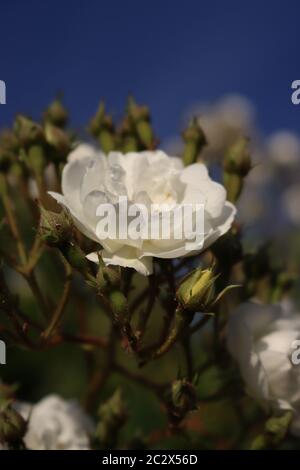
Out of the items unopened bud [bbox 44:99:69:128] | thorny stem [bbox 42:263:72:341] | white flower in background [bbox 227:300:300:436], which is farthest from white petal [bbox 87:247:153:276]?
unopened bud [bbox 44:99:69:128]

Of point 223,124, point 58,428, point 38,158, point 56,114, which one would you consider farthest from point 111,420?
point 223,124

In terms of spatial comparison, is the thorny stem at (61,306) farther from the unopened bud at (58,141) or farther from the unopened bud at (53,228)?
the unopened bud at (58,141)

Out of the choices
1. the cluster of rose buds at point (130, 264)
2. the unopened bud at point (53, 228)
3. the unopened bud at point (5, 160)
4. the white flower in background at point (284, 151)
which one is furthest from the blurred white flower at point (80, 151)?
the white flower in background at point (284, 151)

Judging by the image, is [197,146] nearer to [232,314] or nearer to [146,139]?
[146,139]

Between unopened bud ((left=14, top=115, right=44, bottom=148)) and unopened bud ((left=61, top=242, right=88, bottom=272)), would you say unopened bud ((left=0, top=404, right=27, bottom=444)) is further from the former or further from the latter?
unopened bud ((left=14, top=115, right=44, bottom=148))

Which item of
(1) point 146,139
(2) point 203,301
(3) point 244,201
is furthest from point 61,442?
(3) point 244,201

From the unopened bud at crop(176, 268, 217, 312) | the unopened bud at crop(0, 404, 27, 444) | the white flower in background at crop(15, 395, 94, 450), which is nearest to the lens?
the unopened bud at crop(176, 268, 217, 312)
